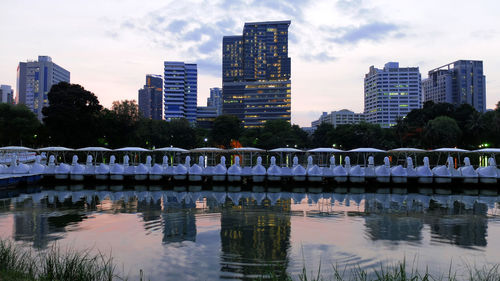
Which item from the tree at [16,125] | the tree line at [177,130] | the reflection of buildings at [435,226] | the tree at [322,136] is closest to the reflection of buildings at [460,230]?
the reflection of buildings at [435,226]

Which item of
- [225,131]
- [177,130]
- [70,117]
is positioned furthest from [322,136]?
[70,117]

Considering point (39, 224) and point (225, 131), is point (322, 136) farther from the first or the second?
point (39, 224)

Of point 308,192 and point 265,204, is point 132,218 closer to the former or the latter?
point 265,204

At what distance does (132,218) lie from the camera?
17.8 meters

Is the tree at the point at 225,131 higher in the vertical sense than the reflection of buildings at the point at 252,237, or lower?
higher

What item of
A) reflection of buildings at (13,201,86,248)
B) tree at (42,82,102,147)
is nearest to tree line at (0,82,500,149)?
tree at (42,82,102,147)

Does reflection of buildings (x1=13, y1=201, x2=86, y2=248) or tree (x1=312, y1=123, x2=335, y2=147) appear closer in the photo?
reflection of buildings (x1=13, y1=201, x2=86, y2=248)

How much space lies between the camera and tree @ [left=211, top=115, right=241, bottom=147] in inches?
3981

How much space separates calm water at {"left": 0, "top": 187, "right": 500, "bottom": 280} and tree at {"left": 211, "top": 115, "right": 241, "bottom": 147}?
3000 inches

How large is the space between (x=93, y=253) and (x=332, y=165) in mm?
26843

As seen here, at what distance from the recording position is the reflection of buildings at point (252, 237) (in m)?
11.1

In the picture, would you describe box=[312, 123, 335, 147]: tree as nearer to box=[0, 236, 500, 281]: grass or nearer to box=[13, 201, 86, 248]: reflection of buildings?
box=[13, 201, 86, 248]: reflection of buildings

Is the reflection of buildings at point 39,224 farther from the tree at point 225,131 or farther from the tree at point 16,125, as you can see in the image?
the tree at point 225,131

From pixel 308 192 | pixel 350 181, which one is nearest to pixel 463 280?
pixel 308 192
